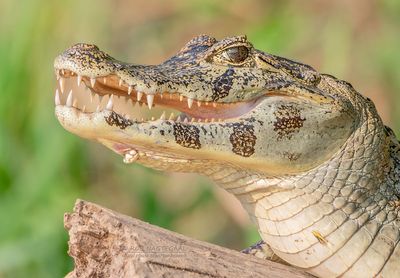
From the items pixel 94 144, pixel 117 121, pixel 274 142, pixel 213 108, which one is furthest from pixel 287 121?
pixel 94 144

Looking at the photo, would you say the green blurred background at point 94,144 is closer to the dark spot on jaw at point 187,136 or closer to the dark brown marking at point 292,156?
the dark brown marking at point 292,156

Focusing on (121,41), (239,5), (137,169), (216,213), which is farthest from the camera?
(239,5)

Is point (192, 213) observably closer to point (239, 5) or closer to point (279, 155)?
point (239, 5)

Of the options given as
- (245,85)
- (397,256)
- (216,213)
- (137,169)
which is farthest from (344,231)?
(216,213)

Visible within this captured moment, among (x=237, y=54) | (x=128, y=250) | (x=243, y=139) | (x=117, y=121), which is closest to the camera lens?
(x=128, y=250)

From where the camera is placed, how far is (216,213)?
7105 mm

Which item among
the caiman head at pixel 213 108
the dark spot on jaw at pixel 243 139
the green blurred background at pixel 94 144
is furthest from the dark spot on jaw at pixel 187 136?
the green blurred background at pixel 94 144

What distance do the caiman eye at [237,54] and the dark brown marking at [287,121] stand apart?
21 cm

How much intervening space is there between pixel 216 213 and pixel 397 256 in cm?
387

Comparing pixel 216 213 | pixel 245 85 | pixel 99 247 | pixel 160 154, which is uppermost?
pixel 245 85

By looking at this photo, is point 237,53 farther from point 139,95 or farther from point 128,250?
point 128,250

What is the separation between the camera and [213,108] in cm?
328

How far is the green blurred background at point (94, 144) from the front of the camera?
5.97 meters

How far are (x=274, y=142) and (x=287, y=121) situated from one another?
0.29 feet
